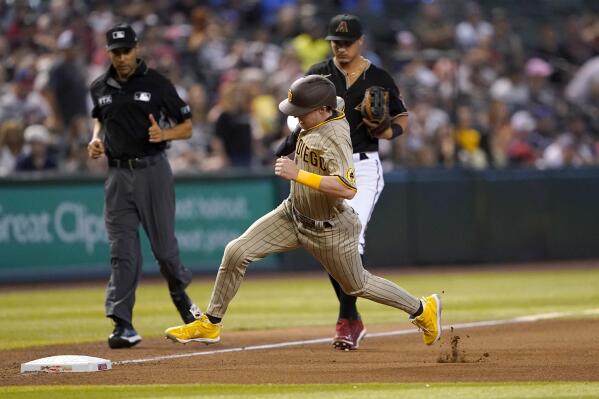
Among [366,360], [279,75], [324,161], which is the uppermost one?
[279,75]

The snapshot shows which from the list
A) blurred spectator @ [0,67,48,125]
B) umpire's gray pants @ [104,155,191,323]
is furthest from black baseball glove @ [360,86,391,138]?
blurred spectator @ [0,67,48,125]

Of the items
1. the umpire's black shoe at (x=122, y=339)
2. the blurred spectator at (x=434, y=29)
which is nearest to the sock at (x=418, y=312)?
the umpire's black shoe at (x=122, y=339)

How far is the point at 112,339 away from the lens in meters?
8.74

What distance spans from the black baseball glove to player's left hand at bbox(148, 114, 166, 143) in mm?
1622

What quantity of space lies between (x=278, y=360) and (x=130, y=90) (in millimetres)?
2505

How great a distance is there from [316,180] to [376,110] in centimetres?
136

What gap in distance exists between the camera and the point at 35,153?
49.8 ft

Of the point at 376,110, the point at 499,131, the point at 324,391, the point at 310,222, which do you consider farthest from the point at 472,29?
the point at 324,391

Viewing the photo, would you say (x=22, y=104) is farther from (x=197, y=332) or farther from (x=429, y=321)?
(x=429, y=321)

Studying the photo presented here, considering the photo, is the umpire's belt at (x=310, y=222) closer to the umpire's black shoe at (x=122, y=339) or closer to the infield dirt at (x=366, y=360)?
the infield dirt at (x=366, y=360)

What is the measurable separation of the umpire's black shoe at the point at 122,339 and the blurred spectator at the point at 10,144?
21.8 feet

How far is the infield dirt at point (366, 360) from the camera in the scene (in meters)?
6.95

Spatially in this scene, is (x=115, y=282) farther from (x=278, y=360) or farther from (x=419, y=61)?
(x=419, y=61)

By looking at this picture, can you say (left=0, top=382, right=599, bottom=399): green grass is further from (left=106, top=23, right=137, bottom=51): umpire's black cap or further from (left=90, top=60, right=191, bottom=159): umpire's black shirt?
(left=106, top=23, right=137, bottom=51): umpire's black cap
